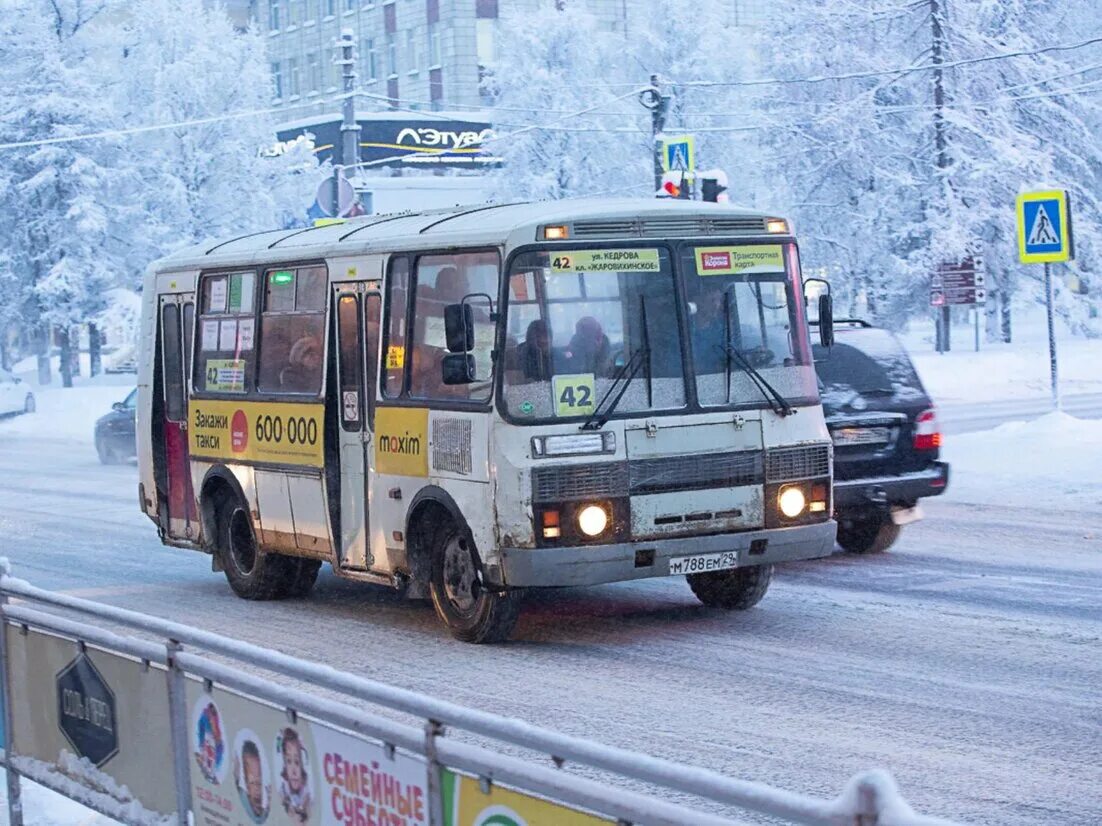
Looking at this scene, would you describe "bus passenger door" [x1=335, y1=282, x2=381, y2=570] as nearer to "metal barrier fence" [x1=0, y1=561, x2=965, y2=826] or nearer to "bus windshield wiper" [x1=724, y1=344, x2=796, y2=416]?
"bus windshield wiper" [x1=724, y1=344, x2=796, y2=416]

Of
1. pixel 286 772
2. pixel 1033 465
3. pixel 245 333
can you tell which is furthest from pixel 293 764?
pixel 1033 465

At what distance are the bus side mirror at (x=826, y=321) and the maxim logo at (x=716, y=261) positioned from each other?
95 cm

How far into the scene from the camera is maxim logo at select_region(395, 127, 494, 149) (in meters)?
80.8

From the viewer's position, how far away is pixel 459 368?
10945 millimetres

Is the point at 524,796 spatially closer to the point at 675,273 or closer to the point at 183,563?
the point at 675,273

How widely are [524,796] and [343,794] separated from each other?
99 cm

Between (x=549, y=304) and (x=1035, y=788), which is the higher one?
(x=549, y=304)

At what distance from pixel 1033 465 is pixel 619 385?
11205 millimetres

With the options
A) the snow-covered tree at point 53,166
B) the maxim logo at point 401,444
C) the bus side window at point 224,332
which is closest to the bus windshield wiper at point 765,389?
the maxim logo at point 401,444

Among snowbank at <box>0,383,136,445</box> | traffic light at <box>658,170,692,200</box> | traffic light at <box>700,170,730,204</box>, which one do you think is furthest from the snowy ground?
snowbank at <box>0,383,136,445</box>

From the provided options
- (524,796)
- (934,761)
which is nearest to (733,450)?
(934,761)

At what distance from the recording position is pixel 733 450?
11258mm

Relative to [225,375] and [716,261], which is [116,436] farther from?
[716,261]

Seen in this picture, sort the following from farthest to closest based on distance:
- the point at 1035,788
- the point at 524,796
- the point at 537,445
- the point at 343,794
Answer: the point at 537,445, the point at 1035,788, the point at 343,794, the point at 524,796
